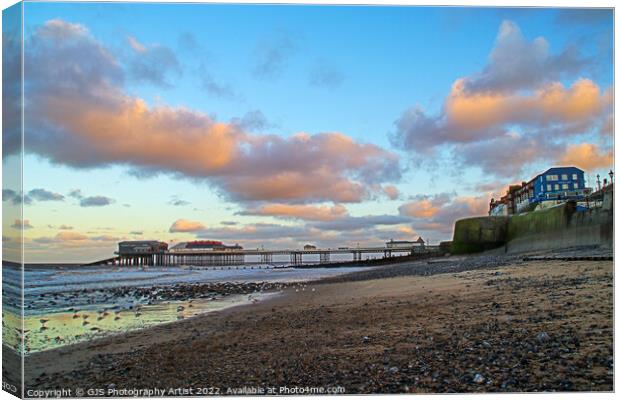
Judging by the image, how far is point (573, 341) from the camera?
4316mm

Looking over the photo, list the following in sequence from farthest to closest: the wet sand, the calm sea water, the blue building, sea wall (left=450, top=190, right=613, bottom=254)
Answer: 1. sea wall (left=450, top=190, right=613, bottom=254)
2. the blue building
3. the calm sea water
4. the wet sand

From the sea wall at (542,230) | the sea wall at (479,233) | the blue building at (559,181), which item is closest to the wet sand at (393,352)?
the blue building at (559,181)

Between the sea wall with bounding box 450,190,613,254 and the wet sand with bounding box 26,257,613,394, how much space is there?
6.36 ft

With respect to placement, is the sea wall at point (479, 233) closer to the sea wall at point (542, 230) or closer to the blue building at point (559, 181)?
the sea wall at point (542, 230)

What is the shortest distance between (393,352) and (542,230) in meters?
16.2

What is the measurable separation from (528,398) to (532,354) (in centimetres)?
36

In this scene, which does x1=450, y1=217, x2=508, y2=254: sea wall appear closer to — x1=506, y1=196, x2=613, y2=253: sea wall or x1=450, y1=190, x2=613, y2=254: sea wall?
x1=450, y1=190, x2=613, y2=254: sea wall

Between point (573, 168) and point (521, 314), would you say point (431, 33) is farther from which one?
point (521, 314)

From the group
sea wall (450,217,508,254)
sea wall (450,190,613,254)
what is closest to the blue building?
sea wall (450,190,613,254)

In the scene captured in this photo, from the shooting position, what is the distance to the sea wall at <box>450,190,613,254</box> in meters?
11.8

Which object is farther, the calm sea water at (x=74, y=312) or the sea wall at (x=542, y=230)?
the sea wall at (x=542, y=230)

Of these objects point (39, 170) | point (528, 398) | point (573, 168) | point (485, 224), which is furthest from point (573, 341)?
point (485, 224)

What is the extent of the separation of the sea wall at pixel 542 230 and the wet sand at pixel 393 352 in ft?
6.36

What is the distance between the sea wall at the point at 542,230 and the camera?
38.5 feet
